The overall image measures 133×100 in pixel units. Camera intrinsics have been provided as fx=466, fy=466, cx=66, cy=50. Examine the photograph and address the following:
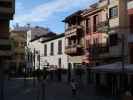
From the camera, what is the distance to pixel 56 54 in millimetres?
77438

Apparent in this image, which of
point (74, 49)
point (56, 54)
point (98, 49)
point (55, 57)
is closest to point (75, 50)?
point (74, 49)

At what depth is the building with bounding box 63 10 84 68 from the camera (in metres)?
64.4

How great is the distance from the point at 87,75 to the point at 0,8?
21.9m

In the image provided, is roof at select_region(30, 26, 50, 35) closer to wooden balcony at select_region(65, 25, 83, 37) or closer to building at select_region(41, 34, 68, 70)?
building at select_region(41, 34, 68, 70)

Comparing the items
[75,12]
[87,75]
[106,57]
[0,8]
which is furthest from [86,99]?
[75,12]

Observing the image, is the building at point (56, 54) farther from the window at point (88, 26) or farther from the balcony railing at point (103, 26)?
the balcony railing at point (103, 26)

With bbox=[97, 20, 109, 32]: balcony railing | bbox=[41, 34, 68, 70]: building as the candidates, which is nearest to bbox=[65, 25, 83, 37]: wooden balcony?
bbox=[41, 34, 68, 70]: building

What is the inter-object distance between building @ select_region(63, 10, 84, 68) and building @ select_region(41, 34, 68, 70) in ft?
10.7

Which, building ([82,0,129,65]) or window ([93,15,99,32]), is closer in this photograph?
building ([82,0,129,65])

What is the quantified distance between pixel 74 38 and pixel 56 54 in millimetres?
10841

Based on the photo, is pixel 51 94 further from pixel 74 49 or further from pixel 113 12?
pixel 74 49

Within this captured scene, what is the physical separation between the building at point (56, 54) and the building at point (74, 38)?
327 cm

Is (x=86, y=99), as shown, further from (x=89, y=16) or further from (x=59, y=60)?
(x=59, y=60)

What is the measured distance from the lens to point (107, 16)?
169 feet
